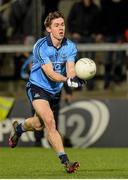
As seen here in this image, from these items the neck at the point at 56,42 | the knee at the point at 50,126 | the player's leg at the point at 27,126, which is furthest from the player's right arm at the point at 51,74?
the player's leg at the point at 27,126

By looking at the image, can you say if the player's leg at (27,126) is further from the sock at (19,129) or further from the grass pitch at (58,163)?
the grass pitch at (58,163)

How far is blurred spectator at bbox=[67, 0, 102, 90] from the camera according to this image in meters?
18.2

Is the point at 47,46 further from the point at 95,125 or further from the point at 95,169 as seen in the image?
the point at 95,125

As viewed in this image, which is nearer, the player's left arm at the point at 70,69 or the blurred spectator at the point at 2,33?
the player's left arm at the point at 70,69

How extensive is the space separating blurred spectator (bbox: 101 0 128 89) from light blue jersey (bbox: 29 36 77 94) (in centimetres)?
752

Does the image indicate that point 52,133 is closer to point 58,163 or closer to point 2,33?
point 58,163

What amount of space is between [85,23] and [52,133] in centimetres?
857

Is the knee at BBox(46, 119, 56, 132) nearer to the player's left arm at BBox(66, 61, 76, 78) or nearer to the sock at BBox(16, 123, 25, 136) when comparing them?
the player's left arm at BBox(66, 61, 76, 78)

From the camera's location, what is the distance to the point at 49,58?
34.3ft

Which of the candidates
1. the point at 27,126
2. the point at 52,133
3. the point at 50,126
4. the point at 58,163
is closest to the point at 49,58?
the point at 50,126

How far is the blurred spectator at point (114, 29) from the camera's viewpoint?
18297 millimetres

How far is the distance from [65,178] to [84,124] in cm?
785

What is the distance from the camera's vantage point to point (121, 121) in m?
16.9

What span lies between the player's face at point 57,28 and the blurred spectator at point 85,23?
7.73 meters
